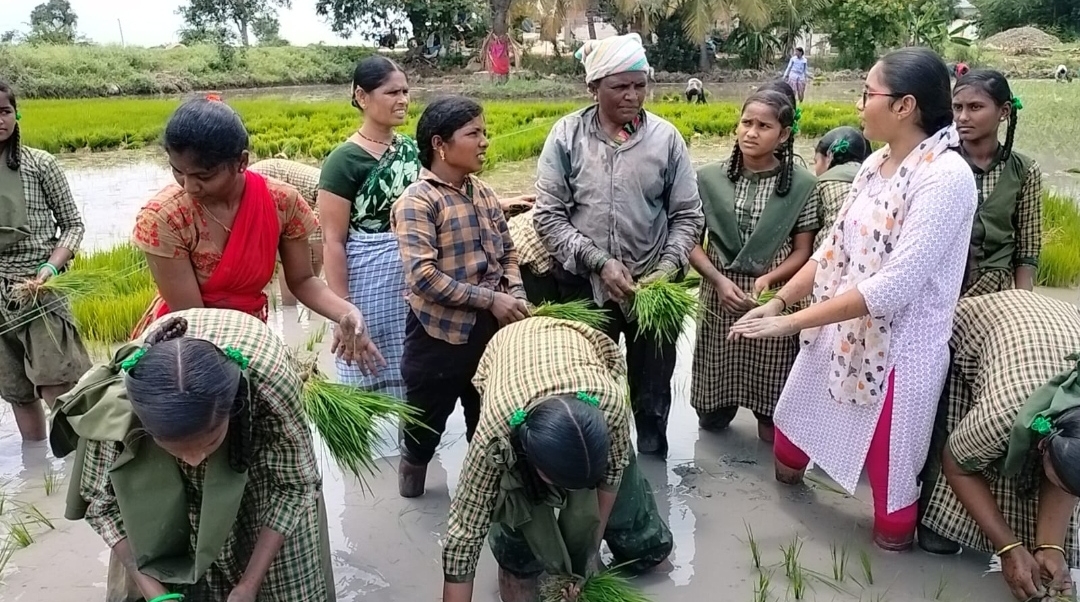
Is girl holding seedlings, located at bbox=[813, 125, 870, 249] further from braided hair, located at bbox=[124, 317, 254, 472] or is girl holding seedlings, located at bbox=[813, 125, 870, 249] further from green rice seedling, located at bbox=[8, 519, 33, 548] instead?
green rice seedling, located at bbox=[8, 519, 33, 548]

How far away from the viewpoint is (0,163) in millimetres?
3244

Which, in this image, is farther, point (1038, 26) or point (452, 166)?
point (1038, 26)

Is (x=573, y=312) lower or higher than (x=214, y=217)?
lower

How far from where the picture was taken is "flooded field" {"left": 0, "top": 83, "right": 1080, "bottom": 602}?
2.60 metres

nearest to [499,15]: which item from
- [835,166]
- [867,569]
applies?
[835,166]

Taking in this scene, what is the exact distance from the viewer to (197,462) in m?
1.86

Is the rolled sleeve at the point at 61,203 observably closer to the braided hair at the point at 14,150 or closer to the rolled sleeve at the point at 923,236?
the braided hair at the point at 14,150

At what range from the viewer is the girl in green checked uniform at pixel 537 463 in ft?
6.44

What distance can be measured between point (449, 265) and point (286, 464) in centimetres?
96

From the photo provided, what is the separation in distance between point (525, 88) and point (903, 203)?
804 inches

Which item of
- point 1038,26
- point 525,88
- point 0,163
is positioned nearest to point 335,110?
point 525,88

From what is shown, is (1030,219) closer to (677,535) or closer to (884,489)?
(884,489)

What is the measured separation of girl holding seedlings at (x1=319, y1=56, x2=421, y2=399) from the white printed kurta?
1.57 meters

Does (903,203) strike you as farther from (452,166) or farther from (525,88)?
(525,88)
